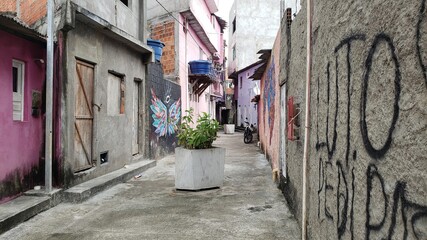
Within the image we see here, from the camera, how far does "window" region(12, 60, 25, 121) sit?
5.59 meters

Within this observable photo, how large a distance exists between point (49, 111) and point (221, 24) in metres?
23.8

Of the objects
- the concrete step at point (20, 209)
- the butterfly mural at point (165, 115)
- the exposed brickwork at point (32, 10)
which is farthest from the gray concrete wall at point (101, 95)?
the butterfly mural at point (165, 115)

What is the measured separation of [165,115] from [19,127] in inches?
289

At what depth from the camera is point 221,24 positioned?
28.1 metres

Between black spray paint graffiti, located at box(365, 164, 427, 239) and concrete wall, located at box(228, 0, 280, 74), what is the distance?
28.9m

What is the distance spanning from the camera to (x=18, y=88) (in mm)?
5684

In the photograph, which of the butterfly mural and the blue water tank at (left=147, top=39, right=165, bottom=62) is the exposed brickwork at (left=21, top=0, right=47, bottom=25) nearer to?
the blue water tank at (left=147, top=39, right=165, bottom=62)

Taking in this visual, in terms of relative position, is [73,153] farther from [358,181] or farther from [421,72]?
[421,72]

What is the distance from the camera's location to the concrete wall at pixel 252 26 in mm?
30141

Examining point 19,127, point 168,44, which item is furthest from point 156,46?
point 19,127

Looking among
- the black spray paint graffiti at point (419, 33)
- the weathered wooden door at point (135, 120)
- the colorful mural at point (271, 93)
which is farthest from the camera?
the weathered wooden door at point (135, 120)

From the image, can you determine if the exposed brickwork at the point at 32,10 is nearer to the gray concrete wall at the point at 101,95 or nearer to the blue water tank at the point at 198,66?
the gray concrete wall at the point at 101,95

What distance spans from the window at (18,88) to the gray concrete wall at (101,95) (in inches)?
27.5

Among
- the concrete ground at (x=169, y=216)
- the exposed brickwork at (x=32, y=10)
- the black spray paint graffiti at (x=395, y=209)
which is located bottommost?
the concrete ground at (x=169, y=216)
